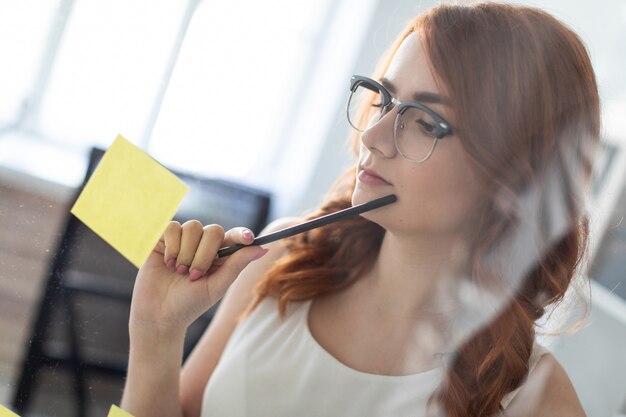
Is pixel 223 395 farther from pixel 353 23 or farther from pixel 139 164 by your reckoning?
pixel 353 23

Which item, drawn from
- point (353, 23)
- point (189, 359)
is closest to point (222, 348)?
point (189, 359)

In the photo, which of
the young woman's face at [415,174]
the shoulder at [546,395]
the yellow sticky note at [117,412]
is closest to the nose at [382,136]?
the young woman's face at [415,174]

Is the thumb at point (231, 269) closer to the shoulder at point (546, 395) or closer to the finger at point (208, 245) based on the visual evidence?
the finger at point (208, 245)

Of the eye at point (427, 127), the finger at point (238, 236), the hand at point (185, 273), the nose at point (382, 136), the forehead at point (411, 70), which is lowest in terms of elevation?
the hand at point (185, 273)

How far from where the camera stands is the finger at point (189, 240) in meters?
0.55

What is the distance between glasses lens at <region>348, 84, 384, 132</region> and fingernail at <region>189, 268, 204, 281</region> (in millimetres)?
178

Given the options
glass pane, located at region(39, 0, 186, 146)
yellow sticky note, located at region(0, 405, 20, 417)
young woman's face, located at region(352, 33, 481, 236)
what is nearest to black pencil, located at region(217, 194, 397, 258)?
young woman's face, located at region(352, 33, 481, 236)

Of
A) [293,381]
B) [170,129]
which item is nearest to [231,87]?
[170,129]

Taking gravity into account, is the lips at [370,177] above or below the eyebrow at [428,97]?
below

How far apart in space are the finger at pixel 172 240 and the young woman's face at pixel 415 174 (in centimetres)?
15

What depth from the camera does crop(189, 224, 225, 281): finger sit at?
56 cm

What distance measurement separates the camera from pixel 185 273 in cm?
59

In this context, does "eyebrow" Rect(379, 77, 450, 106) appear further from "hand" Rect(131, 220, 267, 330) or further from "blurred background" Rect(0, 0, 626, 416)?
"hand" Rect(131, 220, 267, 330)

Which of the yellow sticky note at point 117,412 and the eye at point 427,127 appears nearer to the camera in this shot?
the eye at point 427,127
